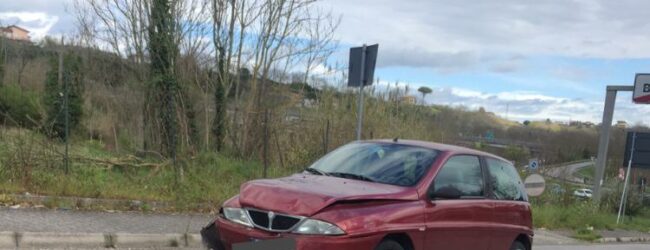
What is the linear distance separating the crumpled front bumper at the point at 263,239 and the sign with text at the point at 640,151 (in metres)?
20.2

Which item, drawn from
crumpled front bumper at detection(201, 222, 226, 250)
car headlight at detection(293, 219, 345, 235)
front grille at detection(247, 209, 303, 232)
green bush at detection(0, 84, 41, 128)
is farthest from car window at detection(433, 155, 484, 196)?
green bush at detection(0, 84, 41, 128)

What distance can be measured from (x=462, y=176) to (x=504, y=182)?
1031 mm

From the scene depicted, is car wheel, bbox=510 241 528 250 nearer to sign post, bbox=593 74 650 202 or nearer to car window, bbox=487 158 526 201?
car window, bbox=487 158 526 201

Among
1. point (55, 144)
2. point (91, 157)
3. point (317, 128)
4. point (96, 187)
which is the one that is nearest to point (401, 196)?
point (96, 187)

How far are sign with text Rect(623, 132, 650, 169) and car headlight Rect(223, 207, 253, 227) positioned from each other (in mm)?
20612

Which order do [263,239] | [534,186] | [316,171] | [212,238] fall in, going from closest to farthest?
1. [263,239]
2. [212,238]
3. [316,171]
4. [534,186]

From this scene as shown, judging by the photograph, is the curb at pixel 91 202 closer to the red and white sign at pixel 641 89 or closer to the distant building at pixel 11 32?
the red and white sign at pixel 641 89

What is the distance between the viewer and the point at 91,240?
8.03 metres

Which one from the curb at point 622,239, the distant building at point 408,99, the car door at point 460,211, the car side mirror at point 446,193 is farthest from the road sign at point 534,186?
the car side mirror at point 446,193

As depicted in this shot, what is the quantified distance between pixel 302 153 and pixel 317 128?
4.25 feet

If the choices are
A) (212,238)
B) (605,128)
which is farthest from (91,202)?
(605,128)

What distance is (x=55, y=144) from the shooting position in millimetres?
11734

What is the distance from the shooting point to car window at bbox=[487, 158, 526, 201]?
755 cm

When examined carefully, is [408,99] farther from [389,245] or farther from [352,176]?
[389,245]
